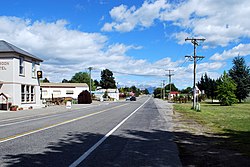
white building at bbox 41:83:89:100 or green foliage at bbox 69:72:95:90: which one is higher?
green foliage at bbox 69:72:95:90

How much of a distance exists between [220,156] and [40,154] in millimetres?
4761

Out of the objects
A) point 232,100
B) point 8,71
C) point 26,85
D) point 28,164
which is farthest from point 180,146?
point 232,100

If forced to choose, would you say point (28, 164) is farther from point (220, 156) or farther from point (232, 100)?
point (232, 100)

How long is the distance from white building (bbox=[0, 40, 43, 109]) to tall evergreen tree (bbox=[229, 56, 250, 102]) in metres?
42.7

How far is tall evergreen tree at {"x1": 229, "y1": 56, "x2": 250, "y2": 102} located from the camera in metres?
63.0

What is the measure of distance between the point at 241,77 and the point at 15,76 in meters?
46.8

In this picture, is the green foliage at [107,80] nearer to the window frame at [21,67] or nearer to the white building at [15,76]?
the white building at [15,76]

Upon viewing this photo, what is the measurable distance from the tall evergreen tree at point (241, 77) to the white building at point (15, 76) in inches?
1681

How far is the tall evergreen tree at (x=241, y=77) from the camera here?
63031 mm

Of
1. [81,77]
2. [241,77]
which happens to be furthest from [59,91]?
[81,77]

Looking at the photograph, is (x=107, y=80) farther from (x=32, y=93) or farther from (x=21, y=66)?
(x=21, y=66)

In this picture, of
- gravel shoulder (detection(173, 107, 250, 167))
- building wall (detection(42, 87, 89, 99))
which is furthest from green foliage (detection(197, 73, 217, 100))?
gravel shoulder (detection(173, 107, 250, 167))

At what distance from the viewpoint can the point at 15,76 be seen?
34.0 meters

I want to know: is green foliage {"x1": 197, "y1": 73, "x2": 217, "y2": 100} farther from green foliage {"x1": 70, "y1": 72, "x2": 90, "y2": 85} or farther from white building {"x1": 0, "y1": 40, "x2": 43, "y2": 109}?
white building {"x1": 0, "y1": 40, "x2": 43, "y2": 109}
